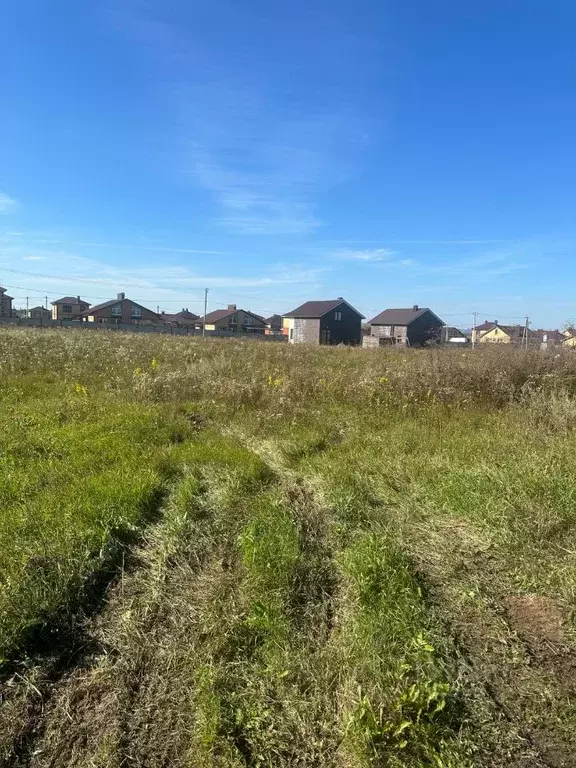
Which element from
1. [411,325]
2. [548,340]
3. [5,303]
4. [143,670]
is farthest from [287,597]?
[5,303]

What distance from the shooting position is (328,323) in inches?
2067

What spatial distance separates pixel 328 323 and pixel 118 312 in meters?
36.5

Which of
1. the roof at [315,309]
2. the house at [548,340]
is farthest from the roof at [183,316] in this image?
the house at [548,340]

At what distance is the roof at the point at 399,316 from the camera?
51.1 metres

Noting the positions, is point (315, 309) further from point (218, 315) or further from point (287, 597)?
point (287, 597)

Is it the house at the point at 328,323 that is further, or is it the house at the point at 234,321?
the house at the point at 234,321

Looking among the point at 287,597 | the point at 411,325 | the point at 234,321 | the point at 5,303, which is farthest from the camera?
the point at 234,321

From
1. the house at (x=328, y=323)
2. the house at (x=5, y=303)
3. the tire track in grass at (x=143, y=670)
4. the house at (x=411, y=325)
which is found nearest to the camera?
the tire track in grass at (x=143, y=670)

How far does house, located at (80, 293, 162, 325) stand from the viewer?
231ft

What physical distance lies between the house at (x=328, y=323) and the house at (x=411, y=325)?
2886 mm

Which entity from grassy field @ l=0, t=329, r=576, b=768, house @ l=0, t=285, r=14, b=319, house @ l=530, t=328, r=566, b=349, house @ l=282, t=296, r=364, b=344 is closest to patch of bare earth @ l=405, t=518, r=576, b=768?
grassy field @ l=0, t=329, r=576, b=768

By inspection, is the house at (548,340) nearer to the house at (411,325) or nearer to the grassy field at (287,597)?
the grassy field at (287,597)

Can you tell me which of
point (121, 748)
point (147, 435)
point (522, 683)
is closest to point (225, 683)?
point (121, 748)

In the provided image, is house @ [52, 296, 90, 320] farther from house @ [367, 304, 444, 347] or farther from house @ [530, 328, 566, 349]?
house @ [530, 328, 566, 349]
